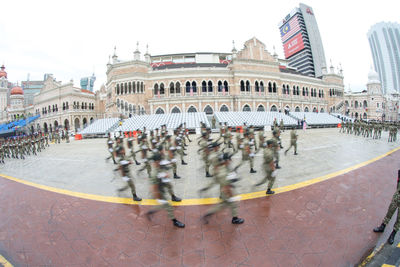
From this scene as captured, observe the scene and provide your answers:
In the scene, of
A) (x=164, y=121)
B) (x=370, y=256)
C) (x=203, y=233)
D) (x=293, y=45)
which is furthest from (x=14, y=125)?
(x=293, y=45)

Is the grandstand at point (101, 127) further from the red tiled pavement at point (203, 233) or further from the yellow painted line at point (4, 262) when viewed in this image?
the yellow painted line at point (4, 262)

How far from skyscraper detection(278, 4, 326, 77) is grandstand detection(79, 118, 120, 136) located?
4161 inches

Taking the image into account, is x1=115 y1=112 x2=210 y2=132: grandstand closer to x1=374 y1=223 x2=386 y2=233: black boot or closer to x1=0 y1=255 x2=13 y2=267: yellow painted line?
x1=374 y1=223 x2=386 y2=233: black boot

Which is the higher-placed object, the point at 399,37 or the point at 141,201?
the point at 399,37

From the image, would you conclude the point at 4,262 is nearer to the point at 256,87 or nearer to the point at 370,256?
the point at 370,256

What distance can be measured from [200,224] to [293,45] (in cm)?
13251

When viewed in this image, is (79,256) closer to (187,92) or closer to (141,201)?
(141,201)

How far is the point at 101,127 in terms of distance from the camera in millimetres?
25734

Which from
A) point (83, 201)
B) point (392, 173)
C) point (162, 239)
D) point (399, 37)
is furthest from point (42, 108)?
point (399, 37)

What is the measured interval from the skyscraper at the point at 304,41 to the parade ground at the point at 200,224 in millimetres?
112810

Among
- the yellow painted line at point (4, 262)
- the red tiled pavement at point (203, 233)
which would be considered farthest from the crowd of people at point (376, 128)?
the yellow painted line at point (4, 262)

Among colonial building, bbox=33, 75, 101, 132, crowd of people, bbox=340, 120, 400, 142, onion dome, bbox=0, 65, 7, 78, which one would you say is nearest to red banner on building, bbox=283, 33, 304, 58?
crowd of people, bbox=340, 120, 400, 142

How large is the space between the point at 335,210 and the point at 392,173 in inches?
188

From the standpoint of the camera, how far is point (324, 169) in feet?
24.1
